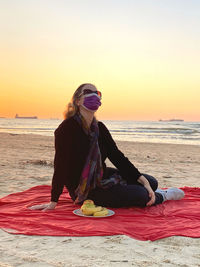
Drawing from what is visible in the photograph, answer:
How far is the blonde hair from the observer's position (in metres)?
3.81

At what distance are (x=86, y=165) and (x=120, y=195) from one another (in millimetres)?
597

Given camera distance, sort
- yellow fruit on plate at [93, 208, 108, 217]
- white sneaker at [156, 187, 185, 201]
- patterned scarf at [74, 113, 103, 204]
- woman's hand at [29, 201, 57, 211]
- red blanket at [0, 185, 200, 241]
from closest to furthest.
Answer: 1. red blanket at [0, 185, 200, 241]
2. yellow fruit on plate at [93, 208, 108, 217]
3. patterned scarf at [74, 113, 103, 204]
4. woman's hand at [29, 201, 57, 211]
5. white sneaker at [156, 187, 185, 201]

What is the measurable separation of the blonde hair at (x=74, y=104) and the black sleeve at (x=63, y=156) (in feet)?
0.53

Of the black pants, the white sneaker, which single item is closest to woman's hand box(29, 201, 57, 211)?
the black pants

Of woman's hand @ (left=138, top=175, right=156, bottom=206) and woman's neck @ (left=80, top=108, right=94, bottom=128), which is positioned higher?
Answer: woman's neck @ (left=80, top=108, right=94, bottom=128)

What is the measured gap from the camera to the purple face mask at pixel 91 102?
3.74 metres

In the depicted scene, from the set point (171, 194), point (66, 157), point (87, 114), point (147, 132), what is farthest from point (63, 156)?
point (147, 132)

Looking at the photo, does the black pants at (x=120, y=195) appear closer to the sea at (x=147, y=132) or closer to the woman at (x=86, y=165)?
the woman at (x=86, y=165)

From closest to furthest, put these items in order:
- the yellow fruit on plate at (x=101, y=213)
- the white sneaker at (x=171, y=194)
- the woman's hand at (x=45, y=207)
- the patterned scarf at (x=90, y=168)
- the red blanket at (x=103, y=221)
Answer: the red blanket at (x=103, y=221) < the yellow fruit on plate at (x=101, y=213) < the patterned scarf at (x=90, y=168) < the woman's hand at (x=45, y=207) < the white sneaker at (x=171, y=194)

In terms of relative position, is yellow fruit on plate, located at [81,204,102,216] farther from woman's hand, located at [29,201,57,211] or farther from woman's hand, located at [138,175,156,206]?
woman's hand, located at [138,175,156,206]

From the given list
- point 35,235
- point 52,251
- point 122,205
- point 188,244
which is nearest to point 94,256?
point 52,251

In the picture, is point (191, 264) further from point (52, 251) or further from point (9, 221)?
point (9, 221)

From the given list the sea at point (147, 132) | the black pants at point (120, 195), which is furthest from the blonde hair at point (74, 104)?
the sea at point (147, 132)

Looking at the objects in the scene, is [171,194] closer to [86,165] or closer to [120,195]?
[120,195]
